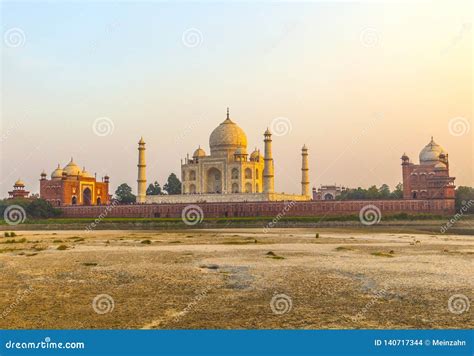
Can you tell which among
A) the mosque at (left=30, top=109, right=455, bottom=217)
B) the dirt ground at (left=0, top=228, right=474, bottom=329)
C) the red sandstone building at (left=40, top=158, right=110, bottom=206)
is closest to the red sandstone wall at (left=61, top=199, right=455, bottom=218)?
the mosque at (left=30, top=109, right=455, bottom=217)

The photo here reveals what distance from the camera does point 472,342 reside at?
684cm

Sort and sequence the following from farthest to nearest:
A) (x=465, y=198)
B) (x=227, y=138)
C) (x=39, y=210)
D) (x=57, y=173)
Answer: (x=57, y=173) < (x=227, y=138) < (x=39, y=210) < (x=465, y=198)

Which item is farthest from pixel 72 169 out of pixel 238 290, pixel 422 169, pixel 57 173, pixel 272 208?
pixel 238 290

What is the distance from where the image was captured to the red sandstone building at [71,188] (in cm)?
6750

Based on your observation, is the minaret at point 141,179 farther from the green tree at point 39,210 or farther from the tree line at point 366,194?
the tree line at point 366,194

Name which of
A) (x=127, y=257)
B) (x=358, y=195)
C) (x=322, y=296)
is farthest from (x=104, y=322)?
(x=358, y=195)

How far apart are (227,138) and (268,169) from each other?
9.80m

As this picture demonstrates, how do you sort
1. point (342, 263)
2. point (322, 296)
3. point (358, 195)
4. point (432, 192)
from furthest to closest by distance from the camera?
1. point (358, 195)
2. point (432, 192)
3. point (342, 263)
4. point (322, 296)

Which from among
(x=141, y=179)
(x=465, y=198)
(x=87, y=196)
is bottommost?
(x=465, y=198)

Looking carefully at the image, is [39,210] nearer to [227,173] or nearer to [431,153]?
[227,173]

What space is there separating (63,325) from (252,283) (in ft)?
15.8

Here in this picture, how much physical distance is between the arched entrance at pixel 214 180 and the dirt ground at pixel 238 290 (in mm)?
47828

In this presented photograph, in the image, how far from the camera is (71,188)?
68.5 m

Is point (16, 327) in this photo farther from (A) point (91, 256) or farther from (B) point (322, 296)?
(A) point (91, 256)
